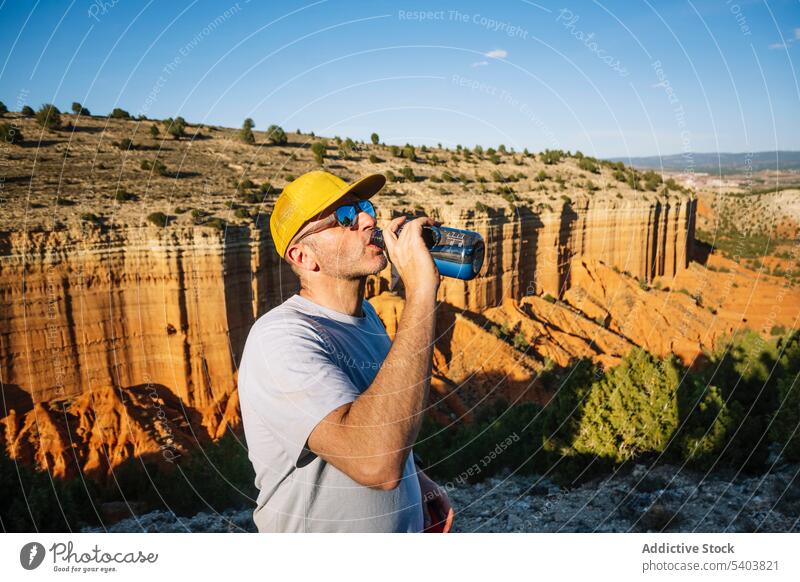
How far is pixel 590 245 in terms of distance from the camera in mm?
29250

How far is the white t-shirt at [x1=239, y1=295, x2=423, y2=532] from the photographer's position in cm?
209

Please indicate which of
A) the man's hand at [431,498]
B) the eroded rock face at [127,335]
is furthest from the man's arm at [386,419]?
the eroded rock face at [127,335]

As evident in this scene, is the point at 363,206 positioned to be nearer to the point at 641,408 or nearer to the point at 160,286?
the point at 641,408

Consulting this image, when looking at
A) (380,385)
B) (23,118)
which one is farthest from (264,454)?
(23,118)

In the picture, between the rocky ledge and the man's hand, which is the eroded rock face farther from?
the man's hand

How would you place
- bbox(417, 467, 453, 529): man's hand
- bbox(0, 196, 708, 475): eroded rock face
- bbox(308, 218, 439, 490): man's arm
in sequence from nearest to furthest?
bbox(308, 218, 439, 490): man's arm < bbox(417, 467, 453, 529): man's hand < bbox(0, 196, 708, 475): eroded rock face

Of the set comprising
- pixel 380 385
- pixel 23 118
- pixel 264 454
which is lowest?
pixel 264 454

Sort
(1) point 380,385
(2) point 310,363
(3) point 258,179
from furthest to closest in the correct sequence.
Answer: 1. (3) point 258,179
2. (2) point 310,363
3. (1) point 380,385

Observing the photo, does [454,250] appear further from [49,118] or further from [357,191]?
[49,118]

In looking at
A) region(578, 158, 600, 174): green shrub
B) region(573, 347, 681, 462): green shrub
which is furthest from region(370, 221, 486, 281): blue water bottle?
region(578, 158, 600, 174): green shrub

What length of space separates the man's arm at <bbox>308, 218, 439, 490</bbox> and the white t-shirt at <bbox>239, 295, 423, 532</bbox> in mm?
67

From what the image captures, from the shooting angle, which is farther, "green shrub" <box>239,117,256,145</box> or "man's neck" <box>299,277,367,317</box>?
"green shrub" <box>239,117,256,145</box>

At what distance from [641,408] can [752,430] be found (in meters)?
2.01

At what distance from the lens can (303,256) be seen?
2.71m
